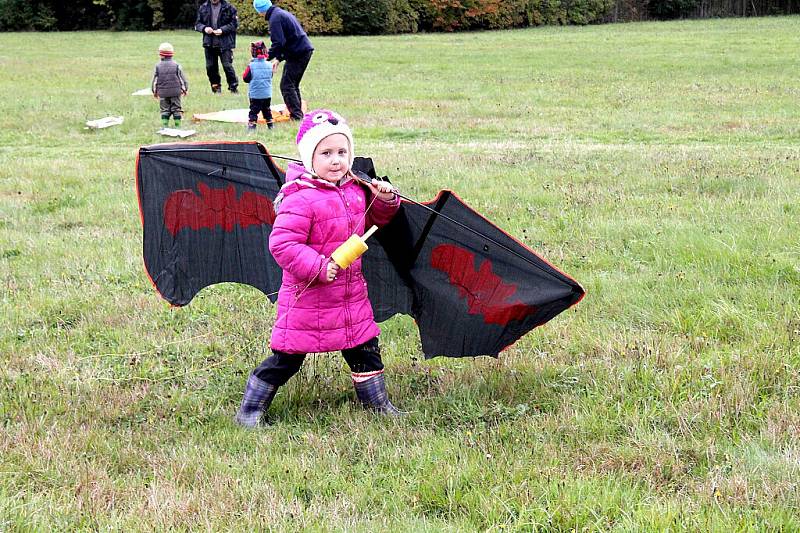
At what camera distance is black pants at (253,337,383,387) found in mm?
4531

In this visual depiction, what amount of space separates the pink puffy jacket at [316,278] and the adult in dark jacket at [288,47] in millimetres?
10419

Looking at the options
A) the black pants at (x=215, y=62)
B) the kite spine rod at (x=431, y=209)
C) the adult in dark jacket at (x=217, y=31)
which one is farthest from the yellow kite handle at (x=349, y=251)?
the black pants at (x=215, y=62)

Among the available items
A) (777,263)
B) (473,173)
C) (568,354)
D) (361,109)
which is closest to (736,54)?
(361,109)

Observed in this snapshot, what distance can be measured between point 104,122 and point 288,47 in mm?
3662

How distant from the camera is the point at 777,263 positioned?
6.30 m

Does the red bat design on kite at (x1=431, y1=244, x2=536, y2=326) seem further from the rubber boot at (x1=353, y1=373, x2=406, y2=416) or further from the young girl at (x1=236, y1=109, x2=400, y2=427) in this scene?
the rubber boot at (x1=353, y1=373, x2=406, y2=416)

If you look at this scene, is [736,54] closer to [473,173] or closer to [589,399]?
[473,173]

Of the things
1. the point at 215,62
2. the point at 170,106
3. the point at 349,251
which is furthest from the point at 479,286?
the point at 215,62

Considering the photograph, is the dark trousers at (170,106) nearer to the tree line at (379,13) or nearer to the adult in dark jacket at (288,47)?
the adult in dark jacket at (288,47)

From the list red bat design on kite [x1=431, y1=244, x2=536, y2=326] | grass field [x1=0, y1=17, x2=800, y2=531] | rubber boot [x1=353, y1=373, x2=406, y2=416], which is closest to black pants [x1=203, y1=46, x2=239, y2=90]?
grass field [x1=0, y1=17, x2=800, y2=531]

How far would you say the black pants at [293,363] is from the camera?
14.9 ft

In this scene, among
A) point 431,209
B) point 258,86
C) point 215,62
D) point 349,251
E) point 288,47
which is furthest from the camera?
point 215,62

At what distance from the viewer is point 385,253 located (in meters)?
5.22

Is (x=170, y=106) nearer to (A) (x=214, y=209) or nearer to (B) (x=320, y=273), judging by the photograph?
(A) (x=214, y=209)
